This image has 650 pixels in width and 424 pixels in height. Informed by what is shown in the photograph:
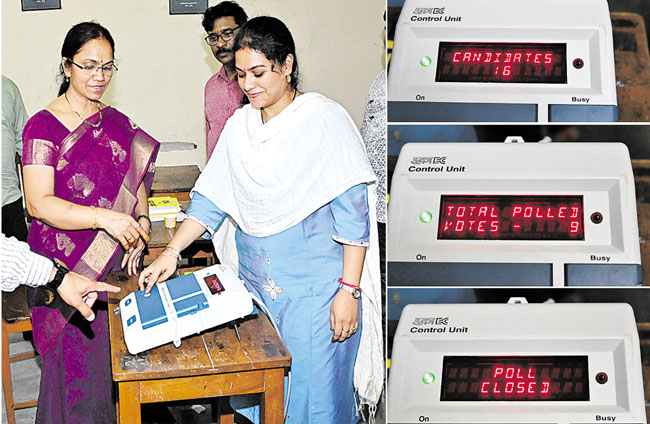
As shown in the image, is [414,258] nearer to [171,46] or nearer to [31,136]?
[31,136]

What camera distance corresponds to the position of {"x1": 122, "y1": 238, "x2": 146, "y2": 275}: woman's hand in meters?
1.98

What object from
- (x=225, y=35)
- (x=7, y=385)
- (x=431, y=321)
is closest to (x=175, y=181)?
(x=225, y=35)

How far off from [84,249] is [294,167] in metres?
0.85

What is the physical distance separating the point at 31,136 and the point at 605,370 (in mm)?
1612

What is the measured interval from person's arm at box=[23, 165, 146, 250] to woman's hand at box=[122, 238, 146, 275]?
0.02 metres

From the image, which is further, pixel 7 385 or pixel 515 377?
pixel 7 385

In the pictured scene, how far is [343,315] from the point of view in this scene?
171 cm

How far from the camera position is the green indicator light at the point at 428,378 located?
121 cm

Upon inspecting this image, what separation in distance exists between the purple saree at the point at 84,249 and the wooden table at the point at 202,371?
2.11ft

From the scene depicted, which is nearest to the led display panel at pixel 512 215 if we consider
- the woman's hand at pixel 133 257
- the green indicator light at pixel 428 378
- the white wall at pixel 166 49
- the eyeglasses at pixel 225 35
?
the green indicator light at pixel 428 378

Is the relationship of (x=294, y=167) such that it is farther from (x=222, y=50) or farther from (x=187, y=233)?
(x=222, y=50)

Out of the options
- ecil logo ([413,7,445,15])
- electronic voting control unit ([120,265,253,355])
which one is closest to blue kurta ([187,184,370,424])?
electronic voting control unit ([120,265,253,355])

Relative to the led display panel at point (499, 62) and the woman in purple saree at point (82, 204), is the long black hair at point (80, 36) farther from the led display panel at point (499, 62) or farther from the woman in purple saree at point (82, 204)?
the led display panel at point (499, 62)

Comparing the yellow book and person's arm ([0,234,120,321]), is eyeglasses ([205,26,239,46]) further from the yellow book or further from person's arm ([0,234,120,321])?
person's arm ([0,234,120,321])
